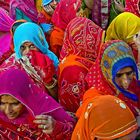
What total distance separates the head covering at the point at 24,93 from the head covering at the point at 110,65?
411 millimetres

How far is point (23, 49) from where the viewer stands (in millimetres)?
3996

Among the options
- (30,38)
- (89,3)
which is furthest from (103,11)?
(30,38)

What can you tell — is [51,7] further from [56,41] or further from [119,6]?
[119,6]

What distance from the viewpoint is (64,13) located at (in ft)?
15.6

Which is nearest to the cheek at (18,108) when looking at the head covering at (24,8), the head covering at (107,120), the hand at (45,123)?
the hand at (45,123)

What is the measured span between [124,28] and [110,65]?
850mm

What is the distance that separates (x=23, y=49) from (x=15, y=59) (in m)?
0.15

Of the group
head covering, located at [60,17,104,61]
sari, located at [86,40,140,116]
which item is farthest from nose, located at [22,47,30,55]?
sari, located at [86,40,140,116]

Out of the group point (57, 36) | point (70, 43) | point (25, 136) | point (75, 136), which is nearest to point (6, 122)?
point (25, 136)

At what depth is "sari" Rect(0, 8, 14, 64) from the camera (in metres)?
4.61

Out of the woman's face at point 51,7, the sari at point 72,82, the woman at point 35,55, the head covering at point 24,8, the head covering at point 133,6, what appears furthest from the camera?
the head covering at point 24,8

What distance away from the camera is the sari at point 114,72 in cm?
311

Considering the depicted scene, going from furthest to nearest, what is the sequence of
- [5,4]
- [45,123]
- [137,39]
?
[5,4], [137,39], [45,123]

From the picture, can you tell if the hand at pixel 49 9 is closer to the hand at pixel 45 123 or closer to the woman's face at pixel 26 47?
the woman's face at pixel 26 47
